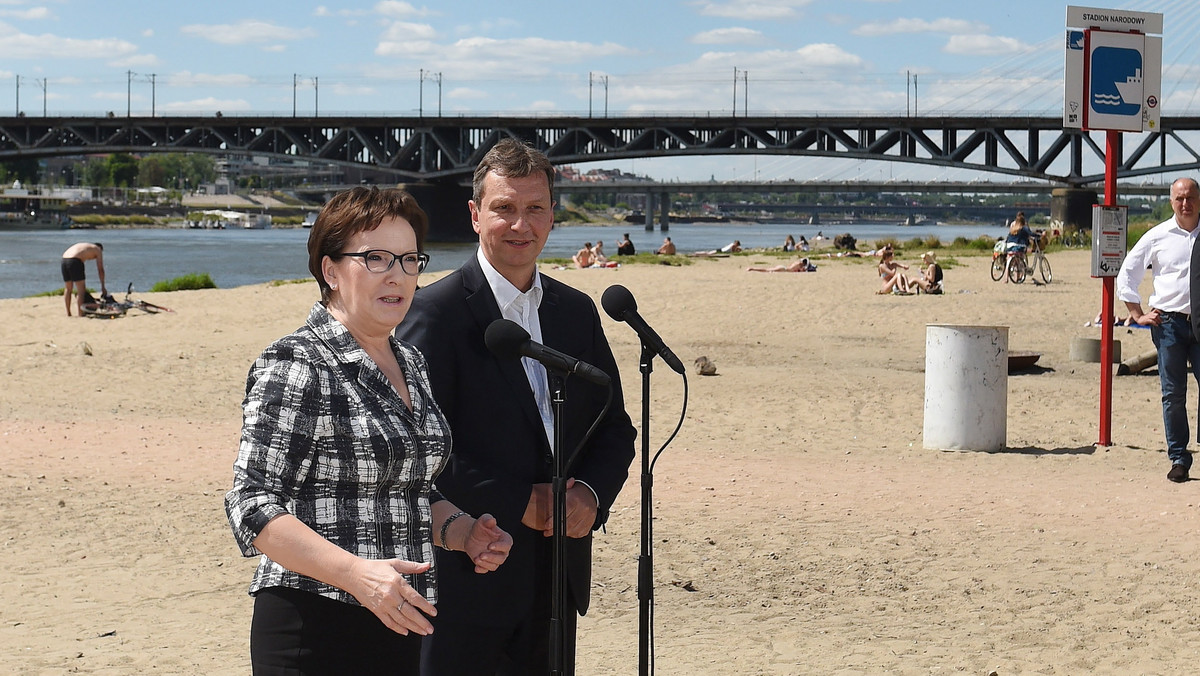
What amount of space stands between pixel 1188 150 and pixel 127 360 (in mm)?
70523

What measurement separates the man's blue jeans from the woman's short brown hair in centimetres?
694

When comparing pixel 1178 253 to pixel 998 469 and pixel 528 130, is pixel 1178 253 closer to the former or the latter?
pixel 998 469

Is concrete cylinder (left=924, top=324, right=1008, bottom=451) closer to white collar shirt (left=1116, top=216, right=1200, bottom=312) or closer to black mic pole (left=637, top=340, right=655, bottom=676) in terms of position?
white collar shirt (left=1116, top=216, right=1200, bottom=312)

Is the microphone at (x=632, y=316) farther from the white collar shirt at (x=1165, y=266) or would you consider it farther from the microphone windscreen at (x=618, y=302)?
the white collar shirt at (x=1165, y=266)

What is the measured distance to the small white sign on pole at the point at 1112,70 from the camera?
33.7ft

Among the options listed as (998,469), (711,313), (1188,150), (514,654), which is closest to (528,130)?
(1188,150)

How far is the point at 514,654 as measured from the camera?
11.6 ft

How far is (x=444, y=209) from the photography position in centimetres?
8662

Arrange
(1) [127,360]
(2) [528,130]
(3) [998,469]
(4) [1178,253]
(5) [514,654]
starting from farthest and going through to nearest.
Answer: (2) [528,130] → (1) [127,360] → (3) [998,469] → (4) [1178,253] → (5) [514,654]

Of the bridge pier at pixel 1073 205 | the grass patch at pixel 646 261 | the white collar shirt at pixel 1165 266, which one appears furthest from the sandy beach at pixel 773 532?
the bridge pier at pixel 1073 205

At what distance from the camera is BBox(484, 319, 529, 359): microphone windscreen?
3.09 meters

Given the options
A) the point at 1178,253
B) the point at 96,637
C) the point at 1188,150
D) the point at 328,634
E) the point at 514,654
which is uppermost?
the point at 1188,150

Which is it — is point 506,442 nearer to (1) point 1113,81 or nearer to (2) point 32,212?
(1) point 1113,81

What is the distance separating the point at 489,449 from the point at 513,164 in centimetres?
70
